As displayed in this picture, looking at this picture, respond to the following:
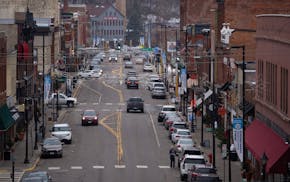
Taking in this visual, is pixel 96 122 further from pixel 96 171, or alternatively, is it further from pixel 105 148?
pixel 96 171

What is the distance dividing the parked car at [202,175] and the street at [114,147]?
4.26 meters

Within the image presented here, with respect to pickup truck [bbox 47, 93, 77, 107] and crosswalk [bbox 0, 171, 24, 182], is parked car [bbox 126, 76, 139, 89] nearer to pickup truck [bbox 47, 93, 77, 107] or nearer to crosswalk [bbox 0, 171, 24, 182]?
pickup truck [bbox 47, 93, 77, 107]

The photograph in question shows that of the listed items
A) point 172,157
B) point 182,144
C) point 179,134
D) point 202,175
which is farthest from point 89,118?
point 202,175

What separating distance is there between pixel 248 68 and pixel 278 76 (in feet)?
70.0

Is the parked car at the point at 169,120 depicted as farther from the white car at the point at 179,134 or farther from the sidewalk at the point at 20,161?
the sidewalk at the point at 20,161

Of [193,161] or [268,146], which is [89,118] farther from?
[268,146]

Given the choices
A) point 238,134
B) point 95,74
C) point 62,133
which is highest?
point 238,134

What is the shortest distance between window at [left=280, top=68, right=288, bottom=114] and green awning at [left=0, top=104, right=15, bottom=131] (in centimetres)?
1760

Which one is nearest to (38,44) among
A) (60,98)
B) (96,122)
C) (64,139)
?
(60,98)

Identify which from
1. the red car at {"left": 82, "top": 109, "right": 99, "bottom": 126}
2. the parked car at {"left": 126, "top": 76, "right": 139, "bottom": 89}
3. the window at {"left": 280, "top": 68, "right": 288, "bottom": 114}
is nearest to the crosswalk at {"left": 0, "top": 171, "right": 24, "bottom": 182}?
the window at {"left": 280, "top": 68, "right": 288, "bottom": 114}

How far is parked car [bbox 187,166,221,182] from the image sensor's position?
46.0 m

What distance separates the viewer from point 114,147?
2675 inches

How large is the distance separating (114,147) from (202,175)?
71.2 feet

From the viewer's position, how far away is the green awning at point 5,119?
60.4 metres
